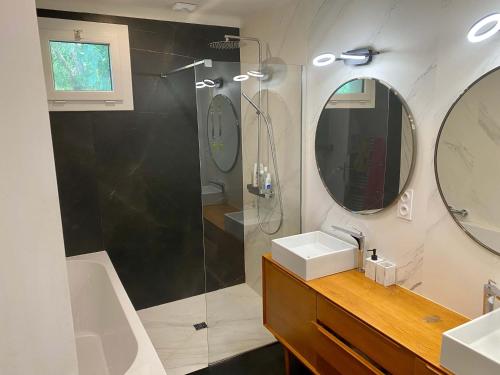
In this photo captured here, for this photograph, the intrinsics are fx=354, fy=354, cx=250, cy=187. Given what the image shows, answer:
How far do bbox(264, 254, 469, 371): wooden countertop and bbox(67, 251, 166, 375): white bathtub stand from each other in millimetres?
993

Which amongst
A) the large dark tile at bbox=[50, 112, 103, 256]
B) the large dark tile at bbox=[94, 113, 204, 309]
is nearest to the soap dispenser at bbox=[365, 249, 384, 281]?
the large dark tile at bbox=[94, 113, 204, 309]

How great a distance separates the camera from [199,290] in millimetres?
3475

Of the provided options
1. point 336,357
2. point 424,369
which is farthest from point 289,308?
point 424,369

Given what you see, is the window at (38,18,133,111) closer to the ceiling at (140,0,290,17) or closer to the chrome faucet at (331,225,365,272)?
the ceiling at (140,0,290,17)

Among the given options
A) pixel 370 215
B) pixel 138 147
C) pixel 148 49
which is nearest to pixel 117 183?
pixel 138 147

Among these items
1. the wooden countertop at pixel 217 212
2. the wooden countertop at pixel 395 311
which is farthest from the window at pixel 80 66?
the wooden countertop at pixel 395 311

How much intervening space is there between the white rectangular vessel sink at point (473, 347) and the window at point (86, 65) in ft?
8.73

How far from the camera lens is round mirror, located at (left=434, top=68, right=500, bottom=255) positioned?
1.48 m

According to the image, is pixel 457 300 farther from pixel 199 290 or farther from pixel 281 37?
pixel 199 290

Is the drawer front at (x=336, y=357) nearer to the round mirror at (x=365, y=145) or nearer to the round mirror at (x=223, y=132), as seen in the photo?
the round mirror at (x=365, y=145)

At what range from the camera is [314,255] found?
7.59ft

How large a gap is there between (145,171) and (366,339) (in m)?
2.19

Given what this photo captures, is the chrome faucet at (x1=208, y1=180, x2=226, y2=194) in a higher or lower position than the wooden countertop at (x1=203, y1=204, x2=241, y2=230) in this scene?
higher

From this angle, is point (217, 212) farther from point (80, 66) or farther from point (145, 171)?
point (80, 66)
